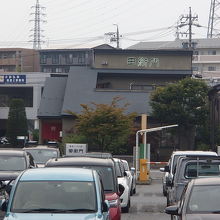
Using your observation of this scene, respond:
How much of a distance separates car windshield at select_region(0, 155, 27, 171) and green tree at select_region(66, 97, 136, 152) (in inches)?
1012

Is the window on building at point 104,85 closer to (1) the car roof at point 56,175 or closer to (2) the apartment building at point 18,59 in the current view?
(1) the car roof at point 56,175

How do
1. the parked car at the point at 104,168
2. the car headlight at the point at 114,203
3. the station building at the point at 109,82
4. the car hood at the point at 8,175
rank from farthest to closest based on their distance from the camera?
1. the station building at the point at 109,82
2. the car hood at the point at 8,175
3. the parked car at the point at 104,168
4. the car headlight at the point at 114,203

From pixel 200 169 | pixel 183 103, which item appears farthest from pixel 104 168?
pixel 183 103

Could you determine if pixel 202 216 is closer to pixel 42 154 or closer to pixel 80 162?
pixel 80 162

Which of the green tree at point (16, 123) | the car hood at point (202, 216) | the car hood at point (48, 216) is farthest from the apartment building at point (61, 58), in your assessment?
the car hood at point (202, 216)

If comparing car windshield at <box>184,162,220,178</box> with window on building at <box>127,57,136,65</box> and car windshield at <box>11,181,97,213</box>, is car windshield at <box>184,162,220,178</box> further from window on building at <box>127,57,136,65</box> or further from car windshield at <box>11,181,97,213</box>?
window on building at <box>127,57,136,65</box>

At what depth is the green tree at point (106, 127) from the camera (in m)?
48.3

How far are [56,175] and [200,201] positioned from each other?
2484mm

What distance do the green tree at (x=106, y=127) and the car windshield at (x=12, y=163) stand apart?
25.7 meters

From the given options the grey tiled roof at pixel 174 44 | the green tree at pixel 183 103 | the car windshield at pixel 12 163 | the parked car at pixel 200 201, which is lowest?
the car windshield at pixel 12 163

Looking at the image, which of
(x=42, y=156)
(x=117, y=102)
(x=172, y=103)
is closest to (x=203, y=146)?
(x=172, y=103)

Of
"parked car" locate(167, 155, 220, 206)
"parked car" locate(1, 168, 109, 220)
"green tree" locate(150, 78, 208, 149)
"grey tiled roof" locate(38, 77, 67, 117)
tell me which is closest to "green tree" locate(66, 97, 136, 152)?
"green tree" locate(150, 78, 208, 149)

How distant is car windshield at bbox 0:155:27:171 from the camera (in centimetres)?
2214

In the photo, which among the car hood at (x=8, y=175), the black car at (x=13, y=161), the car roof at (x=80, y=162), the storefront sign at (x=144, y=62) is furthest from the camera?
the storefront sign at (x=144, y=62)
